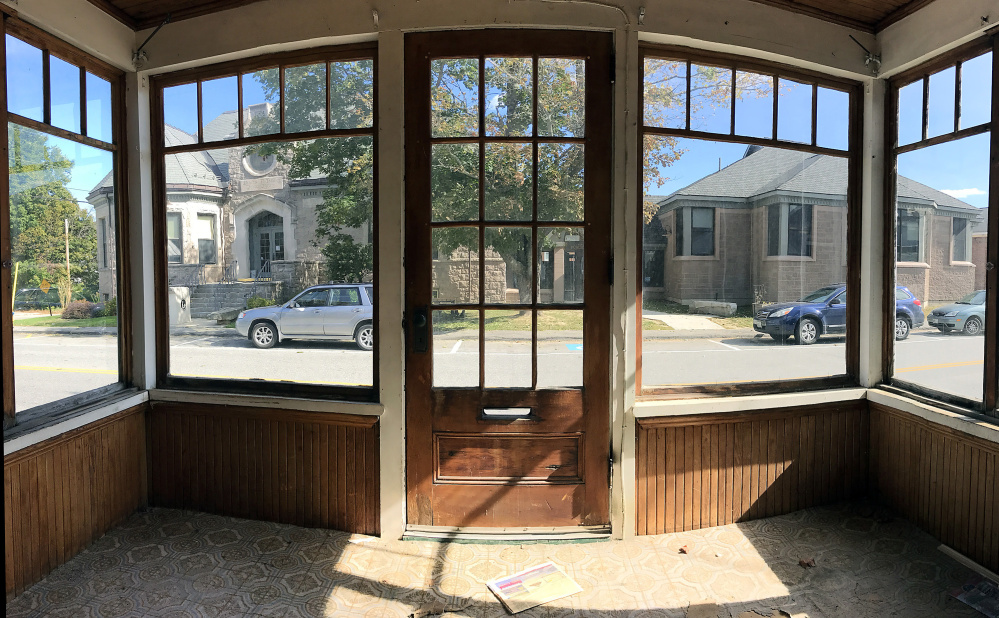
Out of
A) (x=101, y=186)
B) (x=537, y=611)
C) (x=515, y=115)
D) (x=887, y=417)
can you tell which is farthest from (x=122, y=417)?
(x=887, y=417)

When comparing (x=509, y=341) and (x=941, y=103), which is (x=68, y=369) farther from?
(x=941, y=103)

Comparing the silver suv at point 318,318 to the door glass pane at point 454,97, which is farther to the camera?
the silver suv at point 318,318

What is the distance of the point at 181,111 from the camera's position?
115 inches

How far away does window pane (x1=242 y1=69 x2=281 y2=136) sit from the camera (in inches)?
109

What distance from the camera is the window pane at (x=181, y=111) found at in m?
2.91

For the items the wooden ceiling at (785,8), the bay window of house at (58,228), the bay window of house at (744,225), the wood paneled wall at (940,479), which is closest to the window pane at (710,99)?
the bay window of house at (744,225)

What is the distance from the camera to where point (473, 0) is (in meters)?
2.54

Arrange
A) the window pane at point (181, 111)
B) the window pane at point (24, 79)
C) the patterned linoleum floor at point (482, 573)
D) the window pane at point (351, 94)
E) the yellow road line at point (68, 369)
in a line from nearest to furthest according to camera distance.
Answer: the patterned linoleum floor at point (482, 573) < the window pane at point (24, 79) < the yellow road line at point (68, 369) < the window pane at point (351, 94) < the window pane at point (181, 111)

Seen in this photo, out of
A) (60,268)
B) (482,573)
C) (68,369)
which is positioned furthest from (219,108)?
(482,573)

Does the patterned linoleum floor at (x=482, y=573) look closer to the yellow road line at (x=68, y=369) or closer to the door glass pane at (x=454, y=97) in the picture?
the yellow road line at (x=68, y=369)

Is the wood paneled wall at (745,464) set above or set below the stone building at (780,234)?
below

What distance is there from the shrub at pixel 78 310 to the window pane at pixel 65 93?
0.83m

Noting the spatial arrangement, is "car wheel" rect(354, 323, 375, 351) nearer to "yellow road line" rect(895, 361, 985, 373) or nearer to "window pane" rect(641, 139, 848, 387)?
"window pane" rect(641, 139, 848, 387)

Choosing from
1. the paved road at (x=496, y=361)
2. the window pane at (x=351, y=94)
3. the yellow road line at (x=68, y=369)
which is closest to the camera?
the yellow road line at (x=68, y=369)
